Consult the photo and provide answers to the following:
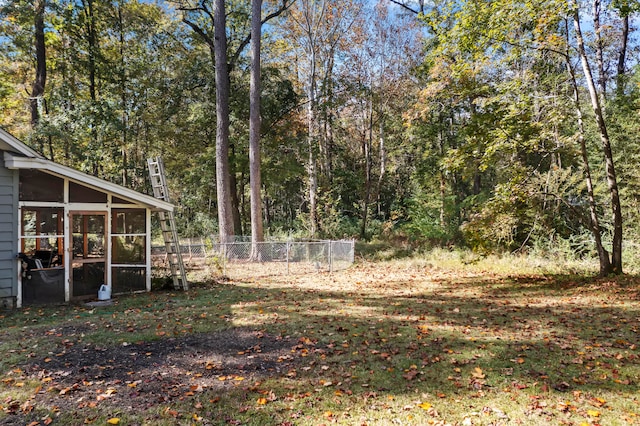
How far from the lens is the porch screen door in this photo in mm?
9062

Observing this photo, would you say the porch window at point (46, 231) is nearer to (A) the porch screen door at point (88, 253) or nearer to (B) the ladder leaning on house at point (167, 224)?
(A) the porch screen door at point (88, 253)

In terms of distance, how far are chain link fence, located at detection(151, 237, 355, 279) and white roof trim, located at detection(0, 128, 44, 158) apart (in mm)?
5262

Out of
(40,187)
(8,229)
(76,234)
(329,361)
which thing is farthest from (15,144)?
(329,361)

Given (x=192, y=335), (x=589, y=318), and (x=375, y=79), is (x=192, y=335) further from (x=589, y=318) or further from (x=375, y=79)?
(x=375, y=79)

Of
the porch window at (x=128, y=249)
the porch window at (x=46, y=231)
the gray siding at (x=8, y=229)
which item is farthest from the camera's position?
the porch window at (x=128, y=249)

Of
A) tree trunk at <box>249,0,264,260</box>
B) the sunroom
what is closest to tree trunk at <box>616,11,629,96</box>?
tree trunk at <box>249,0,264,260</box>

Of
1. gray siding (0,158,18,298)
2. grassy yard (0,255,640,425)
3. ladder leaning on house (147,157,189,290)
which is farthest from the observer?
ladder leaning on house (147,157,189,290)

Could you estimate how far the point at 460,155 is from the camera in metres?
10.9

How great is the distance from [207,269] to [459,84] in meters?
9.62

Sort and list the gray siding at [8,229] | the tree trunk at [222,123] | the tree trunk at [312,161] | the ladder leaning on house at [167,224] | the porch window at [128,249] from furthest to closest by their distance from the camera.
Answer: the tree trunk at [312,161], the tree trunk at [222,123], the ladder leaning on house at [167,224], the porch window at [128,249], the gray siding at [8,229]

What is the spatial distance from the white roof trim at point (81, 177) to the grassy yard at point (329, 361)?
2.51m

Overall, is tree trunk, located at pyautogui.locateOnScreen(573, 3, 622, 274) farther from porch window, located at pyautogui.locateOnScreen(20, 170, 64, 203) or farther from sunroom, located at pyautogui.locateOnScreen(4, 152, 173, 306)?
porch window, located at pyautogui.locateOnScreen(20, 170, 64, 203)

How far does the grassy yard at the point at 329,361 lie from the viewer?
3500mm

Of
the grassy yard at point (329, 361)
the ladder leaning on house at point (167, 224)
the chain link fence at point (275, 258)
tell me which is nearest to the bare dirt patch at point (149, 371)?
the grassy yard at point (329, 361)
